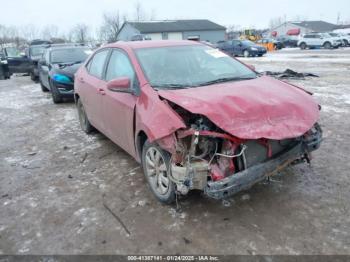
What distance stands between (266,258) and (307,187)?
1.42 meters

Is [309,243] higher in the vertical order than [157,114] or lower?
lower

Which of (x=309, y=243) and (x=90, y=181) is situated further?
(x=90, y=181)

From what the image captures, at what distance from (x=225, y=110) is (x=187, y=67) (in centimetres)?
131

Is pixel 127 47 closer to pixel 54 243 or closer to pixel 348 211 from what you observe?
pixel 54 243

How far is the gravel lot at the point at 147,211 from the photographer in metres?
3.01

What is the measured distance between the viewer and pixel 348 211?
337 cm

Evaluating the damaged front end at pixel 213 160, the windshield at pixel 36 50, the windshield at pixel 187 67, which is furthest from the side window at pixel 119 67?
the windshield at pixel 36 50

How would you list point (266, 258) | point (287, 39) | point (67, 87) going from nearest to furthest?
point (266, 258) < point (67, 87) < point (287, 39)

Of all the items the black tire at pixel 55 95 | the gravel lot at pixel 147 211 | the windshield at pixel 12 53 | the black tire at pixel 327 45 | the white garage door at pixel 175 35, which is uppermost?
the white garage door at pixel 175 35

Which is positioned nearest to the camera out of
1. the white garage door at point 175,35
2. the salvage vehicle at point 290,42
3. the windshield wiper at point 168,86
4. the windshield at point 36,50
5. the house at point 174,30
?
the windshield wiper at point 168,86

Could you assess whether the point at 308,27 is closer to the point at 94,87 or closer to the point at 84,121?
the point at 84,121

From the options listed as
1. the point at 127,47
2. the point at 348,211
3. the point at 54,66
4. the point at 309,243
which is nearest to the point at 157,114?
the point at 127,47

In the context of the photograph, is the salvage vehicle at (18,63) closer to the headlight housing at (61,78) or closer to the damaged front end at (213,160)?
the headlight housing at (61,78)

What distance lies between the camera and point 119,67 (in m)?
4.52
